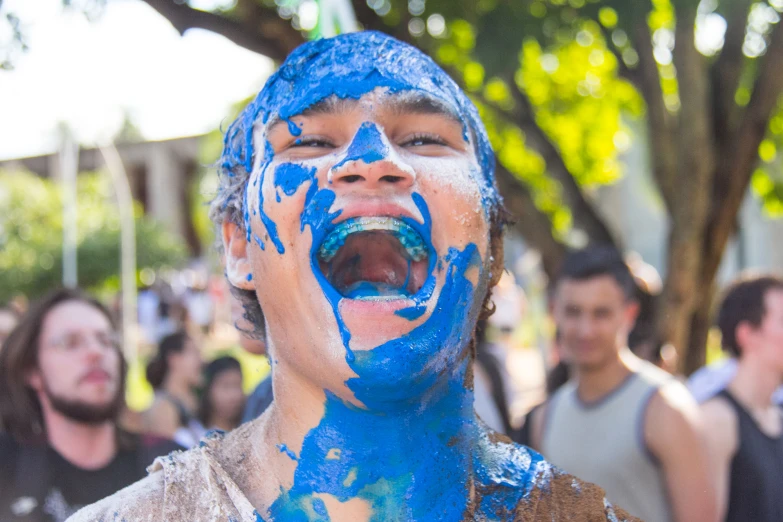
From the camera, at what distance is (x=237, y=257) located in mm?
1865

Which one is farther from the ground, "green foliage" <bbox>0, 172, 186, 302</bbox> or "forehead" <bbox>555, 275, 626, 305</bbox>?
"forehead" <bbox>555, 275, 626, 305</bbox>

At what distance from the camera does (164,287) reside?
20.9 meters

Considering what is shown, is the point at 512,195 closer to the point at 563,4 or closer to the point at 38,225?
the point at 563,4

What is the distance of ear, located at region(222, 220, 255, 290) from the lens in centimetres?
182

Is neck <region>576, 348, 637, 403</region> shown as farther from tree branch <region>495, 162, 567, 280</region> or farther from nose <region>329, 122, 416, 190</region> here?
tree branch <region>495, 162, 567, 280</region>

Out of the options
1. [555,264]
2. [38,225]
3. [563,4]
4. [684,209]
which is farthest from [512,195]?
[38,225]

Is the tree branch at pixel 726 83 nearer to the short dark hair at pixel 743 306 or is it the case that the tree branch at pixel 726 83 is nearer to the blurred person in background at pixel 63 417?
the short dark hair at pixel 743 306

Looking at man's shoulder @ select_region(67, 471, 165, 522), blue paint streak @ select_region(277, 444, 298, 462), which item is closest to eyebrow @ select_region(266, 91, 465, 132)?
blue paint streak @ select_region(277, 444, 298, 462)

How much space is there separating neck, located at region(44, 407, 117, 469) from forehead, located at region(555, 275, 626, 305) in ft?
7.29

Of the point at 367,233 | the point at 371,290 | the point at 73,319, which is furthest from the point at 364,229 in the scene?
the point at 73,319

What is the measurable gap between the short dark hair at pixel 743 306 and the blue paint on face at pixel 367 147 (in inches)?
116

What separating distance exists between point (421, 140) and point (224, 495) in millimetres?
841

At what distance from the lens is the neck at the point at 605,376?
3.64 meters

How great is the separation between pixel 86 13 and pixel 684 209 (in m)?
4.70
